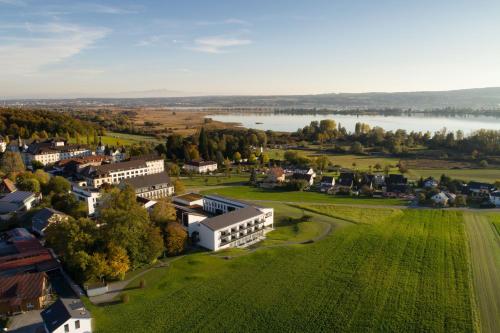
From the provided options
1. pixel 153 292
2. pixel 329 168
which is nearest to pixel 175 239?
pixel 153 292

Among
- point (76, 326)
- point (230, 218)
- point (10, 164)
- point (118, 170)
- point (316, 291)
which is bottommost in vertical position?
point (316, 291)

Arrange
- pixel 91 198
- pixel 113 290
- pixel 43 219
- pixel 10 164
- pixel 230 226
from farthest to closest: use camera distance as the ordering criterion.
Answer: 1. pixel 10 164
2. pixel 91 198
3. pixel 43 219
4. pixel 230 226
5. pixel 113 290

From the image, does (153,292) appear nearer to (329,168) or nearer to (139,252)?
(139,252)

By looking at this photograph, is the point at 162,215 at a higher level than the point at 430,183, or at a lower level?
higher

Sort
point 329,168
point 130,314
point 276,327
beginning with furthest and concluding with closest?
point 329,168 → point 130,314 → point 276,327

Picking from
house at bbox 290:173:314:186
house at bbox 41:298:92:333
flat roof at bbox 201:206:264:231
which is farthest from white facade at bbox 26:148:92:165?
house at bbox 41:298:92:333

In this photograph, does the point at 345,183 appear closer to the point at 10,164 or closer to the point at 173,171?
the point at 173,171

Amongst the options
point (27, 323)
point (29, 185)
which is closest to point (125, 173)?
point (29, 185)

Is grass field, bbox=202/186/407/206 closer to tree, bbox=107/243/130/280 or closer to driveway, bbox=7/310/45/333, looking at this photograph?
tree, bbox=107/243/130/280
